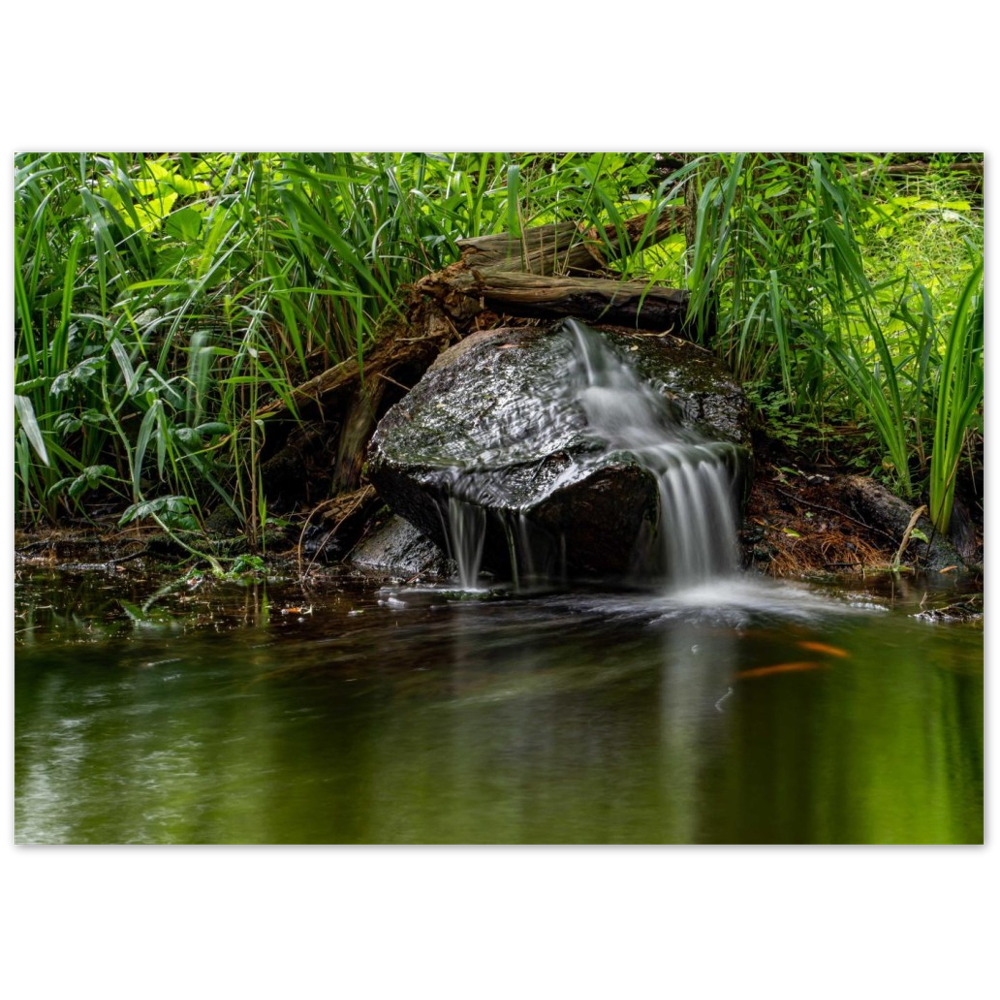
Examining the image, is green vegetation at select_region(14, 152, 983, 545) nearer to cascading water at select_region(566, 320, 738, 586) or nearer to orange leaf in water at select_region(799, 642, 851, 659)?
cascading water at select_region(566, 320, 738, 586)

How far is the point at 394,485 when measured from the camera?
2846 mm

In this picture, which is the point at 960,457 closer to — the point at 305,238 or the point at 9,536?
the point at 305,238

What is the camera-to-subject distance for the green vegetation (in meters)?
3.00

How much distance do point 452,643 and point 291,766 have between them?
0.77m

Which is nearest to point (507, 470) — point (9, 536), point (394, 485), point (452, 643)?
point (394, 485)

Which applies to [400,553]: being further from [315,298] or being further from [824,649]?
[824,649]

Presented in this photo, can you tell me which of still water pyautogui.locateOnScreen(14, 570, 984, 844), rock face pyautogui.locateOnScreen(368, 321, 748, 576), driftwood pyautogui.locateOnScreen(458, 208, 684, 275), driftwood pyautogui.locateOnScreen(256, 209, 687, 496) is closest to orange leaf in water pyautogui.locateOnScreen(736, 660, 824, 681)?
still water pyautogui.locateOnScreen(14, 570, 984, 844)

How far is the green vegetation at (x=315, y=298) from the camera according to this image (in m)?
3.00

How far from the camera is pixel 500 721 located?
1661mm

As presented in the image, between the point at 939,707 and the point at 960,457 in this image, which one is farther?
the point at 960,457

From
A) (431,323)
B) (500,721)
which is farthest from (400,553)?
(500,721)

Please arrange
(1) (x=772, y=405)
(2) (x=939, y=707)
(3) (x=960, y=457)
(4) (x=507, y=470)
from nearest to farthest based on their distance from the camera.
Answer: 1. (2) (x=939, y=707)
2. (4) (x=507, y=470)
3. (3) (x=960, y=457)
4. (1) (x=772, y=405)

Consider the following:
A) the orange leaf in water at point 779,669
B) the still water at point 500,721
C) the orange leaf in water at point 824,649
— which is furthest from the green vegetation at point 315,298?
the orange leaf in water at point 779,669

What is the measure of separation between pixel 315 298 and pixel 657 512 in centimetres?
142
